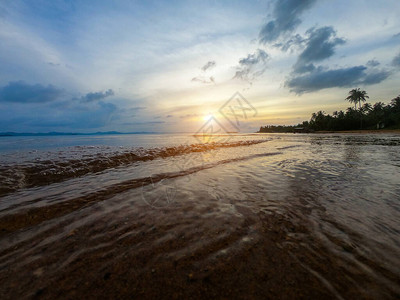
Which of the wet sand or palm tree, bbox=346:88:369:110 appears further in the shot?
palm tree, bbox=346:88:369:110

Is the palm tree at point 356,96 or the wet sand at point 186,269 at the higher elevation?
the palm tree at point 356,96

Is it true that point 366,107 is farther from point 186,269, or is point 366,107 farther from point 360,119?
point 186,269

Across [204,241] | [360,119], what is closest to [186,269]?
[204,241]

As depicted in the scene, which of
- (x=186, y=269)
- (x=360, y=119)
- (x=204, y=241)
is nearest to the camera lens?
(x=186, y=269)

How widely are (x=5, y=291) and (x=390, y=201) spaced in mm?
6844

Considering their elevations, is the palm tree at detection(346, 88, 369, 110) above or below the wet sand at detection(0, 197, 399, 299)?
above

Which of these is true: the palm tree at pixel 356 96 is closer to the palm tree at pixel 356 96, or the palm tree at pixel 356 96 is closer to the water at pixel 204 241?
the palm tree at pixel 356 96

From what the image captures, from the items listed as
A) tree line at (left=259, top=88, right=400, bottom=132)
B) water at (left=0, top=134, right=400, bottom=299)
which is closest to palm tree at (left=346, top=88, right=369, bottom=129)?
tree line at (left=259, top=88, right=400, bottom=132)

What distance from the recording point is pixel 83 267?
2.06 metres

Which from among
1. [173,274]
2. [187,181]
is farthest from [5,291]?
[187,181]

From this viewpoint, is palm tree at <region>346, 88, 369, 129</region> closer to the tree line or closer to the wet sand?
the tree line

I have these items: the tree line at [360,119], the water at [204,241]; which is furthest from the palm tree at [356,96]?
the water at [204,241]

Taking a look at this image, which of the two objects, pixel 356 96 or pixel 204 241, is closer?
pixel 204 241

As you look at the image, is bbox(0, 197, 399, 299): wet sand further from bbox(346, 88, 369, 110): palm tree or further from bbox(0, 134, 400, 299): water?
bbox(346, 88, 369, 110): palm tree
